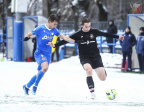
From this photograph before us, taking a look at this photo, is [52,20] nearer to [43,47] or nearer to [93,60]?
[43,47]

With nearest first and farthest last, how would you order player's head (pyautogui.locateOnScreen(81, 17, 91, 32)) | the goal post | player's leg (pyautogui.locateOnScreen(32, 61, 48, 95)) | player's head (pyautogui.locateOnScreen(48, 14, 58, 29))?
player's head (pyautogui.locateOnScreen(81, 17, 91, 32))
player's head (pyautogui.locateOnScreen(48, 14, 58, 29))
player's leg (pyautogui.locateOnScreen(32, 61, 48, 95))
the goal post

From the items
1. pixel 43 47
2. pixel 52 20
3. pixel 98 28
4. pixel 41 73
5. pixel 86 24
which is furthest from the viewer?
pixel 98 28

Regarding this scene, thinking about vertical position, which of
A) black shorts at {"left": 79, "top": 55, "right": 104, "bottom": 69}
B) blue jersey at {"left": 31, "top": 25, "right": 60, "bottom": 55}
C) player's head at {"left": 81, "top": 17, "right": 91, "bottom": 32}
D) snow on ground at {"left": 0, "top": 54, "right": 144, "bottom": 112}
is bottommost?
snow on ground at {"left": 0, "top": 54, "right": 144, "bottom": 112}

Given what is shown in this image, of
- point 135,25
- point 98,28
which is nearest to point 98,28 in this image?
point 98,28

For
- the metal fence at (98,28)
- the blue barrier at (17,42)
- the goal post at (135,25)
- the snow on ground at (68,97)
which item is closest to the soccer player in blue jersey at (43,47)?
the snow on ground at (68,97)

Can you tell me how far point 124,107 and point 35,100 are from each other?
183 centimetres

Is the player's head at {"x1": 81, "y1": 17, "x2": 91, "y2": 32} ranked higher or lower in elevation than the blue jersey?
higher

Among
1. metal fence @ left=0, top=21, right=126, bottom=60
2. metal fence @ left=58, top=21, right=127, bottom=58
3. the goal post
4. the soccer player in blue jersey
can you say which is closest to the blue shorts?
the soccer player in blue jersey

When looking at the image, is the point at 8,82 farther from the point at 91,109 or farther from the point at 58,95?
the point at 91,109

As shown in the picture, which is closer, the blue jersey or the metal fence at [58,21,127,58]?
the blue jersey

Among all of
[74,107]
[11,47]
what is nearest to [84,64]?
[74,107]

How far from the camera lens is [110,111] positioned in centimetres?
711

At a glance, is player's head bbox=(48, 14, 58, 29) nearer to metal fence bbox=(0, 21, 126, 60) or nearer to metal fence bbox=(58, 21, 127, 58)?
metal fence bbox=(58, 21, 127, 58)

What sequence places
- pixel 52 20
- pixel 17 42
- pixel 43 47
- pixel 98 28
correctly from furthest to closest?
pixel 98 28
pixel 17 42
pixel 43 47
pixel 52 20
